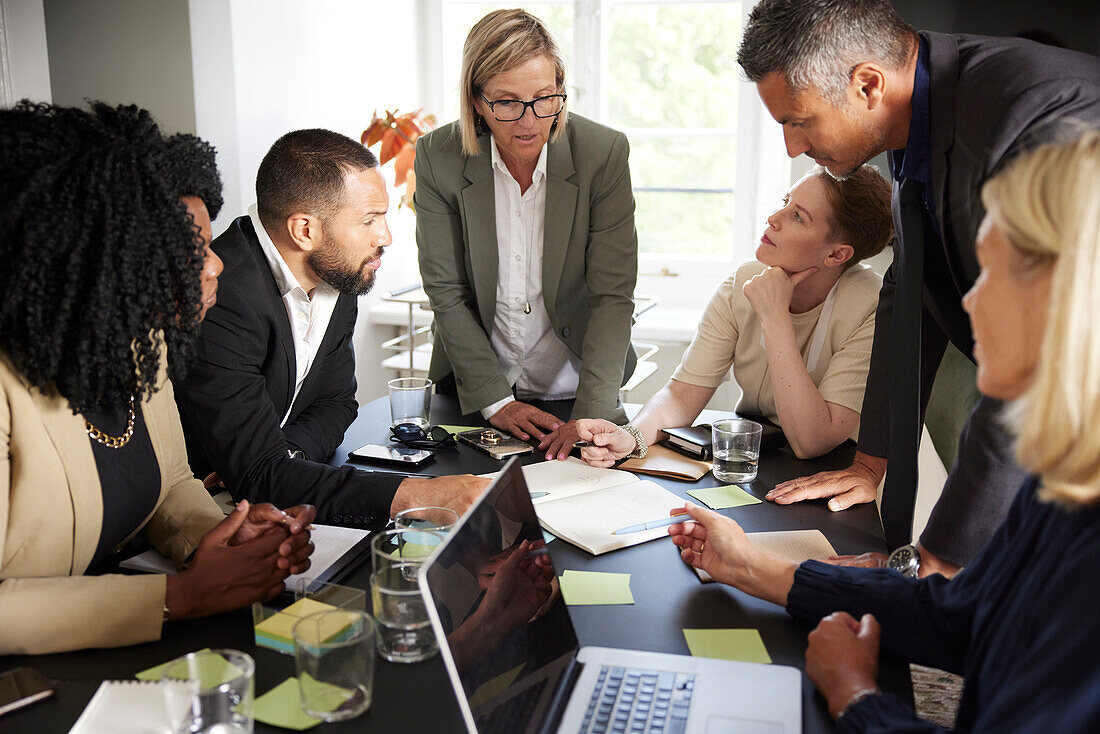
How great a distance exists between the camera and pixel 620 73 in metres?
4.31

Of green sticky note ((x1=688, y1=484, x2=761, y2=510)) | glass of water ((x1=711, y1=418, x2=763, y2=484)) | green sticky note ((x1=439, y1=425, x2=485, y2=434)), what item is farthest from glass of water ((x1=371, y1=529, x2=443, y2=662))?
green sticky note ((x1=439, y1=425, x2=485, y2=434))

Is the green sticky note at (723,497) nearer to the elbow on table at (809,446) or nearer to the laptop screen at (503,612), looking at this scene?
the elbow on table at (809,446)

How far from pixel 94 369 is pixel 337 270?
84 cm

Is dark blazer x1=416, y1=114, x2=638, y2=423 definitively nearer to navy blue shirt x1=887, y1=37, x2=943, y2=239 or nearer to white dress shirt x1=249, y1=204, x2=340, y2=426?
white dress shirt x1=249, y1=204, x2=340, y2=426

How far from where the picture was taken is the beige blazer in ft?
3.72

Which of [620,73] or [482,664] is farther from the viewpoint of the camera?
[620,73]

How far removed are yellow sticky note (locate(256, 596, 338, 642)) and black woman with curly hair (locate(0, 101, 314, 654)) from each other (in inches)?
3.0

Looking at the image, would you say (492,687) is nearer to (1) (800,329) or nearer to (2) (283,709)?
(2) (283,709)

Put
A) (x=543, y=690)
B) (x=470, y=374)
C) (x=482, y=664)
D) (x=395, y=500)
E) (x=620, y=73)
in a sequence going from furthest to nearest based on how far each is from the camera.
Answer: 1. (x=620, y=73)
2. (x=470, y=374)
3. (x=395, y=500)
4. (x=543, y=690)
5. (x=482, y=664)

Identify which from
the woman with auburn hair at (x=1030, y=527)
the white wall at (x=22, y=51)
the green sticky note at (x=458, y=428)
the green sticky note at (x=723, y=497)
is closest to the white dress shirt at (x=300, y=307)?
the green sticky note at (x=458, y=428)

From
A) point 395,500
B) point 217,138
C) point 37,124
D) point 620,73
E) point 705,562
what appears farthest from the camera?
point 620,73

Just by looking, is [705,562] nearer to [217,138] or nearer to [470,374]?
[470,374]

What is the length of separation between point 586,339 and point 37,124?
146 cm

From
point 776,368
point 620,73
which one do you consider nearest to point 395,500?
point 776,368
